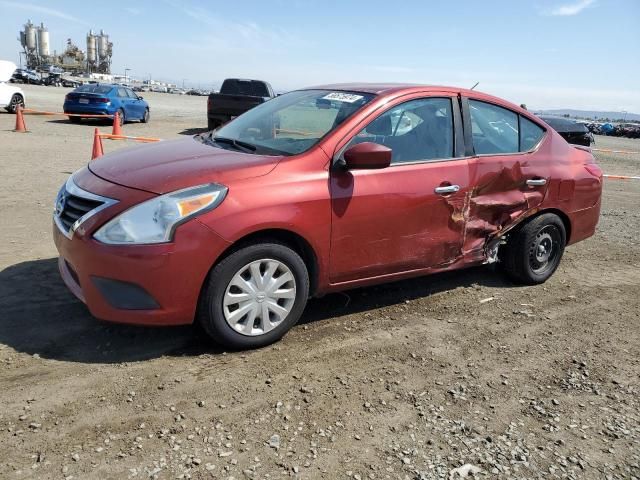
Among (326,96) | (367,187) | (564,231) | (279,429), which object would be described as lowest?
(279,429)

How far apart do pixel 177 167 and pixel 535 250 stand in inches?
130

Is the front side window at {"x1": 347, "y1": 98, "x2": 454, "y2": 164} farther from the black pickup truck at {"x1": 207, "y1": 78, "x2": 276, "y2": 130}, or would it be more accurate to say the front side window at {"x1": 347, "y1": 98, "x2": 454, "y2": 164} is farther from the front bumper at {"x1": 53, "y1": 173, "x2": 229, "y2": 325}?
the black pickup truck at {"x1": 207, "y1": 78, "x2": 276, "y2": 130}

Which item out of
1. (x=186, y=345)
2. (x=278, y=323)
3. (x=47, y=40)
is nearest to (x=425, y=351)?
(x=278, y=323)

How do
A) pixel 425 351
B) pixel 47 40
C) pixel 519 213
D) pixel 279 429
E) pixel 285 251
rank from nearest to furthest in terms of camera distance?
pixel 279 429
pixel 285 251
pixel 425 351
pixel 519 213
pixel 47 40

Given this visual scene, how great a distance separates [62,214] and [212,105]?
44.5ft

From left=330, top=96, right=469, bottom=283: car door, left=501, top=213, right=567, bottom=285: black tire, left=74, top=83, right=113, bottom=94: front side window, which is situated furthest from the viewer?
left=74, top=83, right=113, bottom=94: front side window

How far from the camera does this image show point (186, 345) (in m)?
3.61

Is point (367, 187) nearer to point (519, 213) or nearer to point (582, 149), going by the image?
point (519, 213)

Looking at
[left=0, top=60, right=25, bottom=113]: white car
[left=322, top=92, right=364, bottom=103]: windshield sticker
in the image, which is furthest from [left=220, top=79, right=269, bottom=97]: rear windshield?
[left=322, top=92, right=364, bottom=103]: windshield sticker

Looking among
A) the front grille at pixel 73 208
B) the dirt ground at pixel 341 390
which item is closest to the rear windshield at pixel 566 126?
the dirt ground at pixel 341 390

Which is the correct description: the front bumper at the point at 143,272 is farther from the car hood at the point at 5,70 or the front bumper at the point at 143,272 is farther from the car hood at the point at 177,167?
the car hood at the point at 5,70

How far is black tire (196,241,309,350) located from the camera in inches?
131

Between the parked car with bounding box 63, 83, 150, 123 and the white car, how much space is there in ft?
6.72

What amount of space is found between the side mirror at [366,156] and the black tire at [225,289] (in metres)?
0.71
